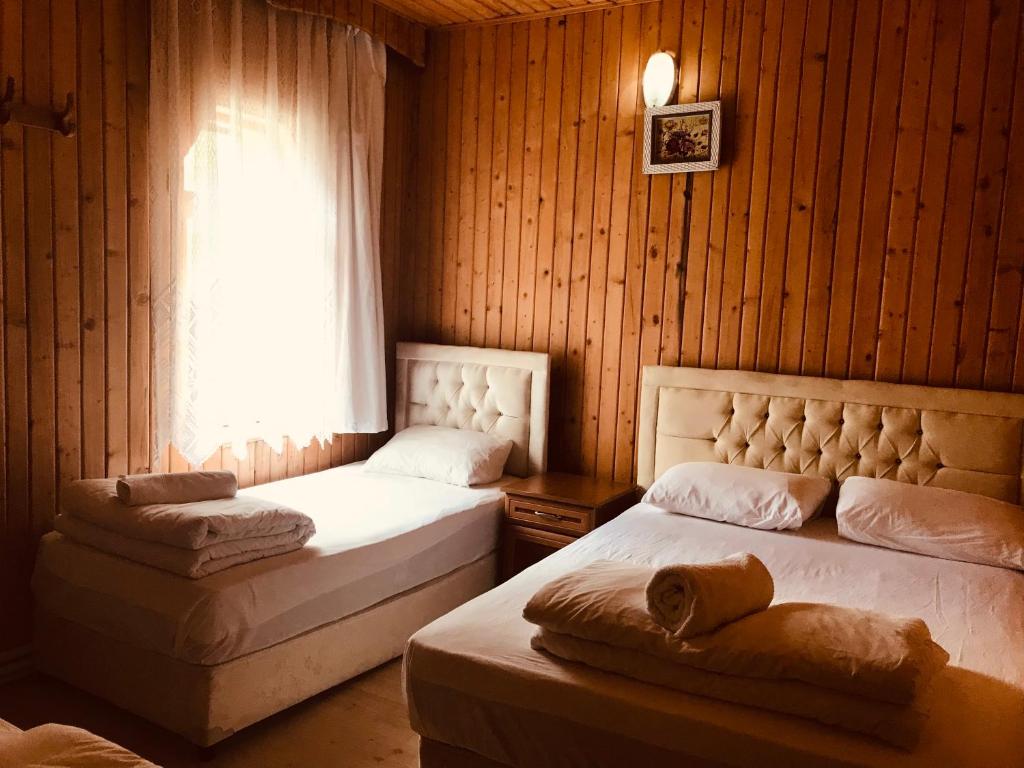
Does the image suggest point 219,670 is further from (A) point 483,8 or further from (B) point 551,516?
(A) point 483,8

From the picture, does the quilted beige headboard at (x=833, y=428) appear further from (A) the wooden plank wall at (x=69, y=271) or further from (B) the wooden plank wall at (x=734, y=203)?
(A) the wooden plank wall at (x=69, y=271)

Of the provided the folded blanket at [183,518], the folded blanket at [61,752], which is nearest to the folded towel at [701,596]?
the folded blanket at [61,752]

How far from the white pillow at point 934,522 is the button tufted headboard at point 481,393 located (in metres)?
1.42


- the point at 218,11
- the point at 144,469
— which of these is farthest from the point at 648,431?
the point at 218,11

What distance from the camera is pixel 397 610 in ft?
9.52

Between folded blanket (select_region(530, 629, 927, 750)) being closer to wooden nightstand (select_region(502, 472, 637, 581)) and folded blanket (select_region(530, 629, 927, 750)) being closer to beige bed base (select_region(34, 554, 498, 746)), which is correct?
beige bed base (select_region(34, 554, 498, 746))

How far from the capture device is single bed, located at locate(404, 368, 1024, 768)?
5.16ft

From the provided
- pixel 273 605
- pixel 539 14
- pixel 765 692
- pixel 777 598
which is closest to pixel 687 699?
pixel 765 692

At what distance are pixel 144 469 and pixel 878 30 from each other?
3.27 metres

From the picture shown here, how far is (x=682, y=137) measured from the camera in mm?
3457

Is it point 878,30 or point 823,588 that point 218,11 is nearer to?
point 878,30

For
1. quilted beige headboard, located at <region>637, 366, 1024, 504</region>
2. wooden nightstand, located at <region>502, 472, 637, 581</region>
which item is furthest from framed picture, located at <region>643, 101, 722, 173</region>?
wooden nightstand, located at <region>502, 472, 637, 581</region>

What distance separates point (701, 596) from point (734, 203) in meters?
2.19

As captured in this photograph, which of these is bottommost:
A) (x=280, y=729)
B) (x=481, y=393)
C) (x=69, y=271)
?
(x=280, y=729)
